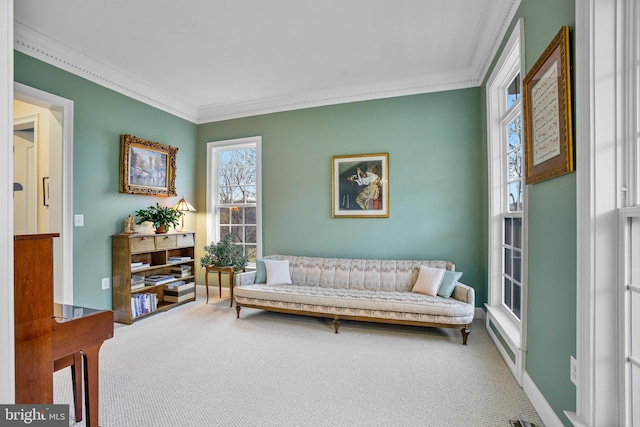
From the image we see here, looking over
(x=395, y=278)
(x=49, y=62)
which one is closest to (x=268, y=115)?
(x=49, y=62)

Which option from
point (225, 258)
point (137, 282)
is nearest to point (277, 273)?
point (225, 258)

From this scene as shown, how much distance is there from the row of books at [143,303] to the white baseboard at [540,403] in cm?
385

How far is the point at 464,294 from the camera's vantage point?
9.96 feet

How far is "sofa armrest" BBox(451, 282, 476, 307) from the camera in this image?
2957 millimetres

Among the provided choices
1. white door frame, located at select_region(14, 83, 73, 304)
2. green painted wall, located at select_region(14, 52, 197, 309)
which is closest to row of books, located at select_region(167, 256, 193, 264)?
green painted wall, located at select_region(14, 52, 197, 309)

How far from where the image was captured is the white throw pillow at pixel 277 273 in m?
3.86

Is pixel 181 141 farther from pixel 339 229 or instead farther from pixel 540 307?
pixel 540 307

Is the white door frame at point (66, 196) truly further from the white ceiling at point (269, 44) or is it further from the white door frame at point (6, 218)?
the white door frame at point (6, 218)

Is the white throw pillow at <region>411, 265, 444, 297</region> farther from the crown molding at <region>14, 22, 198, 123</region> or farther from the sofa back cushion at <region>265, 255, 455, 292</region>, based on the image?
the crown molding at <region>14, 22, 198, 123</region>

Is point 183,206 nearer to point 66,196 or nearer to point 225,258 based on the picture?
point 225,258

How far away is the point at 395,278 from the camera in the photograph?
11.7ft

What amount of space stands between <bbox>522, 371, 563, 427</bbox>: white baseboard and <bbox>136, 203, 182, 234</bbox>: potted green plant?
4.00 m

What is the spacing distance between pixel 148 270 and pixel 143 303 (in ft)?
1.66

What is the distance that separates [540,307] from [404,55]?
2.72 meters
